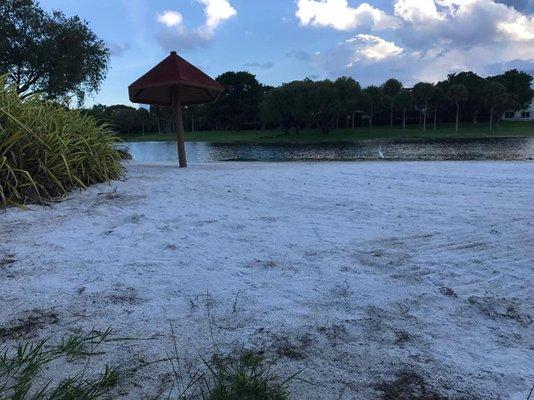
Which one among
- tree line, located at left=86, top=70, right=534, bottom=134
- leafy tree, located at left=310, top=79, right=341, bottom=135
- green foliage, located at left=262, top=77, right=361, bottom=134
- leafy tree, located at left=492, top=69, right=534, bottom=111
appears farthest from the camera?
leafy tree, located at left=492, top=69, right=534, bottom=111

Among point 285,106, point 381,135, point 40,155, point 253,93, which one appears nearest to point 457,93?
point 381,135

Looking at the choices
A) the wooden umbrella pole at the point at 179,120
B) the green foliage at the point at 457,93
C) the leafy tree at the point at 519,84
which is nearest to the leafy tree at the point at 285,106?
the green foliage at the point at 457,93

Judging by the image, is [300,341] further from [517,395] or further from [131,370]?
[517,395]

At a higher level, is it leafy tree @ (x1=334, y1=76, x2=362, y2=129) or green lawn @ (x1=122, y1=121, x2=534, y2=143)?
leafy tree @ (x1=334, y1=76, x2=362, y2=129)

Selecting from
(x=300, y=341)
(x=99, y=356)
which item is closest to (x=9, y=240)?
(x=99, y=356)

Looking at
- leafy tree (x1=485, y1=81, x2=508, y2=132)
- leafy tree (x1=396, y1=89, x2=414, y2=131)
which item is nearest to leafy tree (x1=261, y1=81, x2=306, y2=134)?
leafy tree (x1=396, y1=89, x2=414, y2=131)

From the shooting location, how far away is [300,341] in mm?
2328

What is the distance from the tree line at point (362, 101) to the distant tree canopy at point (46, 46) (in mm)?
23468

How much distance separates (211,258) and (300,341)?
4.29 feet

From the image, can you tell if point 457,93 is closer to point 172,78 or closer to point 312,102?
point 312,102

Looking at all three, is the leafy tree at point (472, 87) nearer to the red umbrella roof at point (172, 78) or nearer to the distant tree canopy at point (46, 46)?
the distant tree canopy at point (46, 46)

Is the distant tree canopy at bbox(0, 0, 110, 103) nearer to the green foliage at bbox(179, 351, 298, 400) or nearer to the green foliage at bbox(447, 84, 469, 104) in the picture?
the green foliage at bbox(179, 351, 298, 400)

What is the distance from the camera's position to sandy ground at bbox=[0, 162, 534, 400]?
2182mm

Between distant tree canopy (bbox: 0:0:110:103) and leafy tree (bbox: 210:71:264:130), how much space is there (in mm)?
57639
